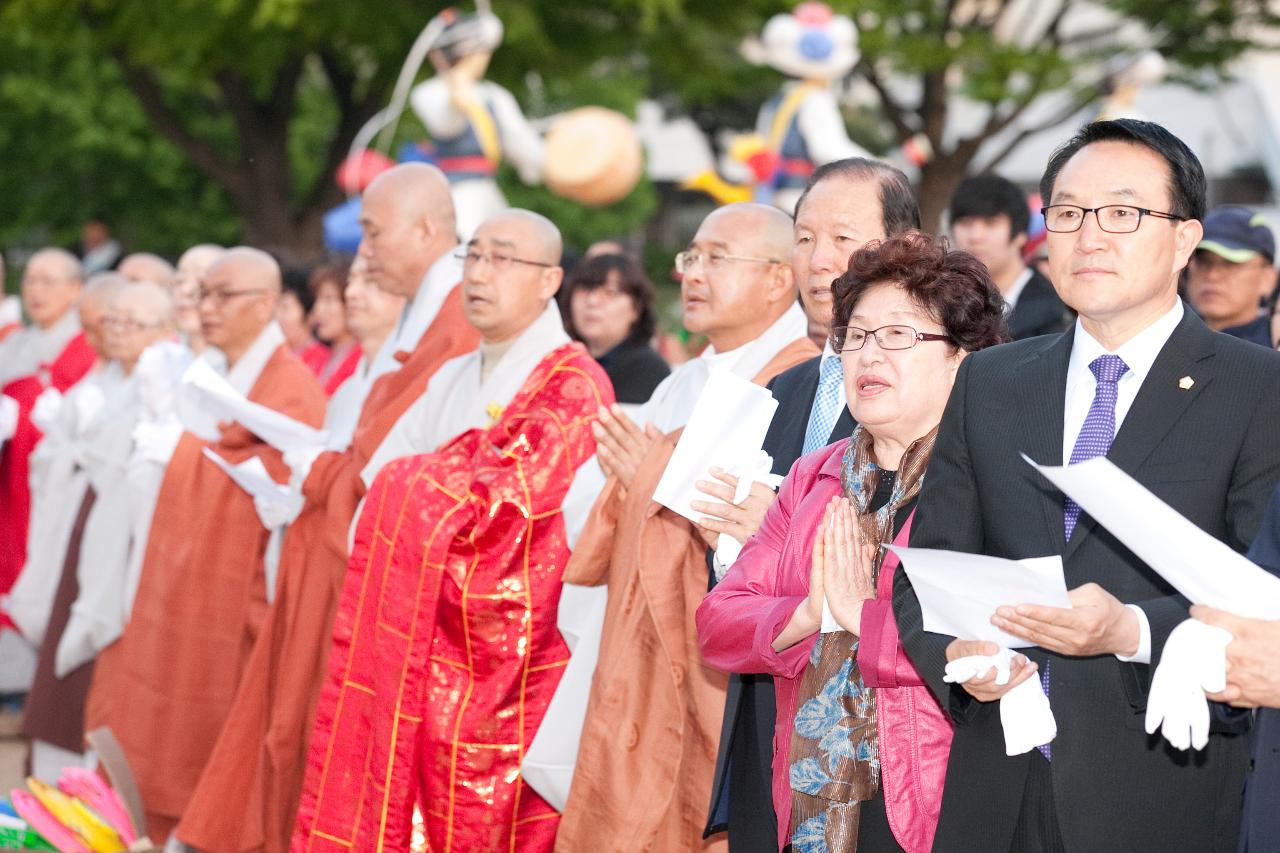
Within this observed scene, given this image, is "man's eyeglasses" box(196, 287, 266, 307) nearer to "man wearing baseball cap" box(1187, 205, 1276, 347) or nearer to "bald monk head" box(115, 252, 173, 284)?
"bald monk head" box(115, 252, 173, 284)

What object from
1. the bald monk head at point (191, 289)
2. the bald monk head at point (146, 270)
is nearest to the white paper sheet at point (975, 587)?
the bald monk head at point (191, 289)

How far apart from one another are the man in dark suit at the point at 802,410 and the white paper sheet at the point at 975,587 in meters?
0.91

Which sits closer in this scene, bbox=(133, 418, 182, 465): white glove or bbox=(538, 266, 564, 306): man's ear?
bbox=(538, 266, 564, 306): man's ear

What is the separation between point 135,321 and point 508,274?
2.76m

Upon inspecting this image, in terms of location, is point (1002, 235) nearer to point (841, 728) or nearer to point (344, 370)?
point (344, 370)

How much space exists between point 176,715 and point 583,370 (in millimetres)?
2156

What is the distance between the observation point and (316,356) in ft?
23.9

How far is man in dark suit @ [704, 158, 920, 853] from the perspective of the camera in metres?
3.39

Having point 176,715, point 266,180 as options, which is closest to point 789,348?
point 176,715

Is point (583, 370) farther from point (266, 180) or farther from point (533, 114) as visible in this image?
point (533, 114)

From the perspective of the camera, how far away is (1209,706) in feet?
7.89

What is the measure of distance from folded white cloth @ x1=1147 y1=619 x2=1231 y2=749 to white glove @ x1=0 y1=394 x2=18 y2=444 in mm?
7107

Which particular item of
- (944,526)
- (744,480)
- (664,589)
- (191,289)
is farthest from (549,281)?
(191,289)

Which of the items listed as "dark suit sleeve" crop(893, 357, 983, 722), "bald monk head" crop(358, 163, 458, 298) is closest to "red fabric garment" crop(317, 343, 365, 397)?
"bald monk head" crop(358, 163, 458, 298)
